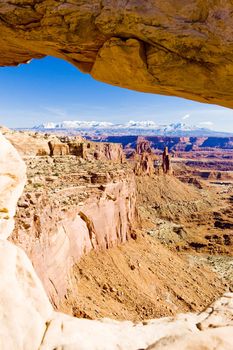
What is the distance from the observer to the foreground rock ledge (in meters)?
8.61

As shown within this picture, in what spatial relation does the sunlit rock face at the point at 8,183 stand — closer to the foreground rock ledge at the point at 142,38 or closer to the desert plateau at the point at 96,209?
the desert plateau at the point at 96,209

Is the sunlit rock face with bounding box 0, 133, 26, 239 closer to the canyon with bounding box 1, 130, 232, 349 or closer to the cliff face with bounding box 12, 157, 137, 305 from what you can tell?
the canyon with bounding box 1, 130, 232, 349

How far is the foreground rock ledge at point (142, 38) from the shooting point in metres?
8.61

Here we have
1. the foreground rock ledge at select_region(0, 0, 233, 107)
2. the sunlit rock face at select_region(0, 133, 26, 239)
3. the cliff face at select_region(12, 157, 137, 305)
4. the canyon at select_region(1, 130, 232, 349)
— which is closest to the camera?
the canyon at select_region(1, 130, 232, 349)

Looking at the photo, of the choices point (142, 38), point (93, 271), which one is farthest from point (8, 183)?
point (93, 271)

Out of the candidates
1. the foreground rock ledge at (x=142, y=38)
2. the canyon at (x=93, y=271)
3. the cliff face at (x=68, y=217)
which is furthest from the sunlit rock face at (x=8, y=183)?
the cliff face at (x=68, y=217)

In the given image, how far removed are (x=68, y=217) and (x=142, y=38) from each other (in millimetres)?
17816

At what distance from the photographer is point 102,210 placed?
1248 inches

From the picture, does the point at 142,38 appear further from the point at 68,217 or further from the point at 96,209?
the point at 96,209

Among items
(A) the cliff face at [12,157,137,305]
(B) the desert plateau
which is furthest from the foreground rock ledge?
(A) the cliff face at [12,157,137,305]

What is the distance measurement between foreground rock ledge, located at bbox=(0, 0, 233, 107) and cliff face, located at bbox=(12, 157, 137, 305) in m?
9.91

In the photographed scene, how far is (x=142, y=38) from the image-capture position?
9195mm

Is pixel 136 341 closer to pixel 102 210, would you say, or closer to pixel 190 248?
pixel 102 210

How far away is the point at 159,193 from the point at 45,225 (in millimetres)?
62831
